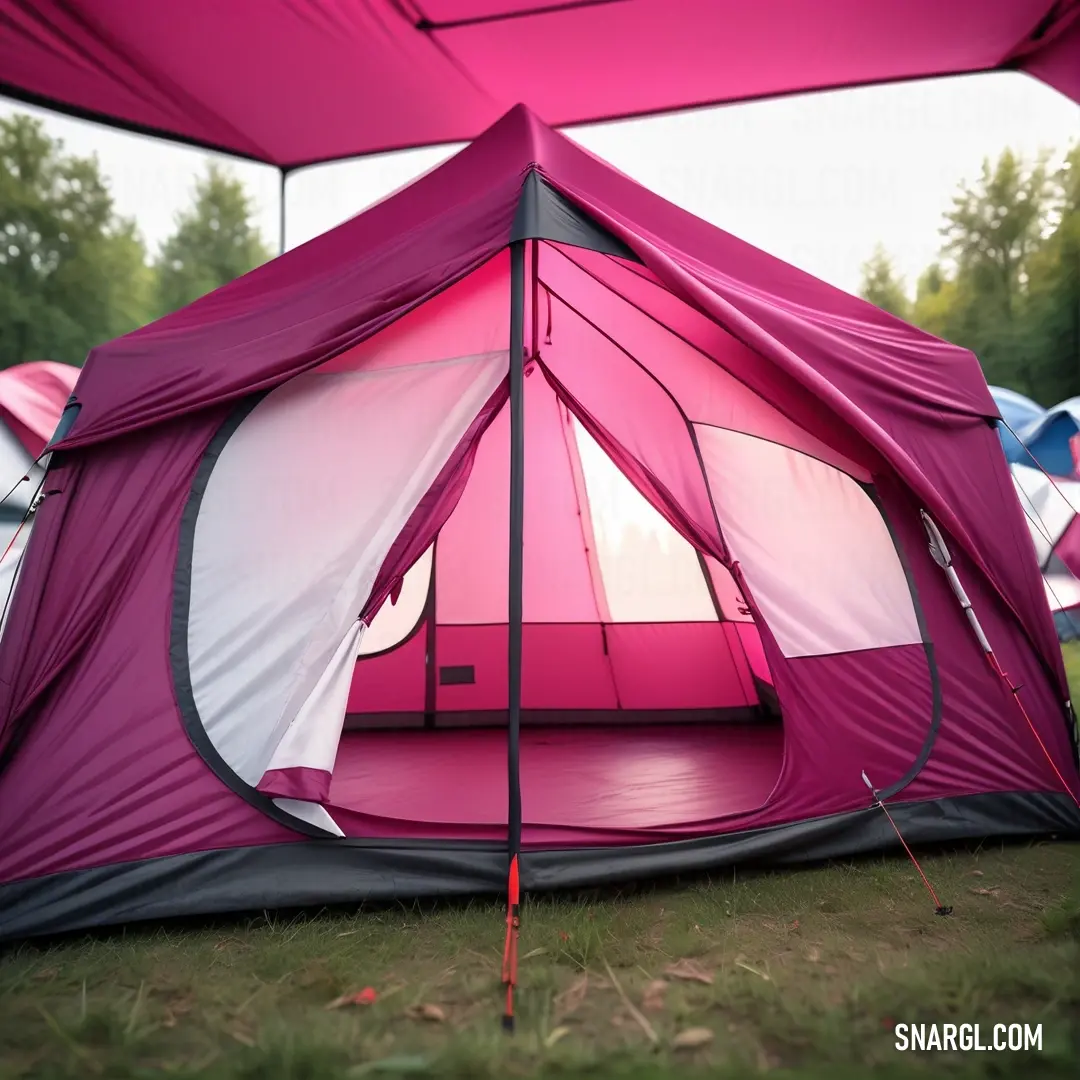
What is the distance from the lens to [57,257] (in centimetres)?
1762

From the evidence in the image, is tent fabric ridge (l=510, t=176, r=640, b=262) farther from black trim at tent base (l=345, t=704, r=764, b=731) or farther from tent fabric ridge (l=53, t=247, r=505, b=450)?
black trim at tent base (l=345, t=704, r=764, b=731)

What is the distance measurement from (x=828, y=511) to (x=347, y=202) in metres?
15.0

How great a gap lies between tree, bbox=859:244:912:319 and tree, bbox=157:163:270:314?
14.3 m

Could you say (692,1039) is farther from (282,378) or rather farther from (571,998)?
(282,378)

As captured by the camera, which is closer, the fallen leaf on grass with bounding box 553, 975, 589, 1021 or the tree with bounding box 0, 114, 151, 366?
the fallen leaf on grass with bounding box 553, 975, 589, 1021

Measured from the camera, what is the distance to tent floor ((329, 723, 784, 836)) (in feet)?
10.0

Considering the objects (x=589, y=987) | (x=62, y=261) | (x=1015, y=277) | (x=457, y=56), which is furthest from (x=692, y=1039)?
(x=1015, y=277)

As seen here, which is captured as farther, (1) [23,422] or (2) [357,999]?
(1) [23,422]

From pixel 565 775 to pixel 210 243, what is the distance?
68.2 ft

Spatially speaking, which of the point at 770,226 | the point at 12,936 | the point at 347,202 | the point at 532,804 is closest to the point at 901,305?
the point at 770,226

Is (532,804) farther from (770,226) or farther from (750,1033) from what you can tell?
(770,226)

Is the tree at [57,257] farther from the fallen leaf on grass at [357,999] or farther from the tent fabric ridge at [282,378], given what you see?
the fallen leaf on grass at [357,999]

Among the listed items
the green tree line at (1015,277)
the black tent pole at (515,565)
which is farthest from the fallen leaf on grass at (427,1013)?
the green tree line at (1015,277)

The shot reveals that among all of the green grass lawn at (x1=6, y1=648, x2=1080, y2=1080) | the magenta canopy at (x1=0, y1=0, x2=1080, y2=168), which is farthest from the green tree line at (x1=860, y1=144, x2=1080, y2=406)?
the green grass lawn at (x1=6, y1=648, x2=1080, y2=1080)
